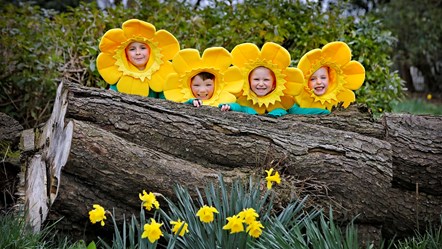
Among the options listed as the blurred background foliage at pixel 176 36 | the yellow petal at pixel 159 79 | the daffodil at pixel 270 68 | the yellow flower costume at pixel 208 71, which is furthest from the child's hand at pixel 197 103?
the blurred background foliage at pixel 176 36

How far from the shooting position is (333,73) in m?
4.32

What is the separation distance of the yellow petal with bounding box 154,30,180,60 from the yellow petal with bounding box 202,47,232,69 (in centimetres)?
36

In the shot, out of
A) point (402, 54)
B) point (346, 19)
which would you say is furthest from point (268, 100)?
point (402, 54)

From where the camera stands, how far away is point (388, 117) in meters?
3.91

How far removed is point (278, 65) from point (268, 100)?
25cm

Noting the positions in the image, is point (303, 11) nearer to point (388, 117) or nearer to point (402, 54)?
point (388, 117)

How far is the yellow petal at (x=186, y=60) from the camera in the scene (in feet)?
13.4

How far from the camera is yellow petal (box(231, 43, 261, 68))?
411cm

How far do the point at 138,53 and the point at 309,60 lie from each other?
1.22 meters

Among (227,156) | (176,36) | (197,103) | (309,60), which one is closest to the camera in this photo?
(227,156)

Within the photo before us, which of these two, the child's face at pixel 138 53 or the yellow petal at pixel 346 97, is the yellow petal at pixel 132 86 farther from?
the yellow petal at pixel 346 97

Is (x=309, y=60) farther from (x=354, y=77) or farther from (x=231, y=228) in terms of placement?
(x=231, y=228)

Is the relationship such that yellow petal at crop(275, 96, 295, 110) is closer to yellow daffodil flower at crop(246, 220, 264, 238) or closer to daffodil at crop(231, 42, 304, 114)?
daffodil at crop(231, 42, 304, 114)

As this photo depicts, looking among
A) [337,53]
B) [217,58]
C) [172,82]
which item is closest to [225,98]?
[217,58]
